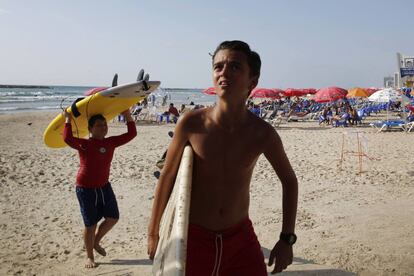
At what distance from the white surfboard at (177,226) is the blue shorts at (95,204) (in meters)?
1.58

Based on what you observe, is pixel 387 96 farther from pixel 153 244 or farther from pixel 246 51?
pixel 153 244

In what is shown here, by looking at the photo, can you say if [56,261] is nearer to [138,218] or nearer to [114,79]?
[138,218]

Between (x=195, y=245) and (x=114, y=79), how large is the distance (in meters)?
2.43

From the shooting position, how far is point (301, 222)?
4.93 m

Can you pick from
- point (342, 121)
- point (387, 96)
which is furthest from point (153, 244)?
point (342, 121)

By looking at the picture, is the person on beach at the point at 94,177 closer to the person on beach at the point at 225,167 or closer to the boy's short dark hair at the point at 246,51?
the person on beach at the point at 225,167

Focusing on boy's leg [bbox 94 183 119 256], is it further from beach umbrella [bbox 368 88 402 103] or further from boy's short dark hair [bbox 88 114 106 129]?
beach umbrella [bbox 368 88 402 103]

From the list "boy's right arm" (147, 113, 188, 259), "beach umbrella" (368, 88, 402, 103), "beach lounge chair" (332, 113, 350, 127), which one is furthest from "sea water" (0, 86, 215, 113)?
"beach umbrella" (368, 88, 402, 103)

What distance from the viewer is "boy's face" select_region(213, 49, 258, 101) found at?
195 cm

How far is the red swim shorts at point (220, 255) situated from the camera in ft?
6.53

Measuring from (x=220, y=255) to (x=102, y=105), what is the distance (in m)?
2.27

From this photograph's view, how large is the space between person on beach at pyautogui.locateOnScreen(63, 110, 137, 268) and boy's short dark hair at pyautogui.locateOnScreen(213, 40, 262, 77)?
6.31 ft

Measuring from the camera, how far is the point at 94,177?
3.54 m

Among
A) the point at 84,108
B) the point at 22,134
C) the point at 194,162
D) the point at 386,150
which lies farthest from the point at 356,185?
the point at 22,134
